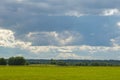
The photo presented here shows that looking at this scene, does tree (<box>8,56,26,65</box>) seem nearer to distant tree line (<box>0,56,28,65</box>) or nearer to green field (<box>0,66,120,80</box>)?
distant tree line (<box>0,56,28,65</box>)

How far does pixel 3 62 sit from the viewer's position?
18238cm

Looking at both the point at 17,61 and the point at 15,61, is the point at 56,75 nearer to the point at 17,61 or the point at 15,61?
the point at 15,61

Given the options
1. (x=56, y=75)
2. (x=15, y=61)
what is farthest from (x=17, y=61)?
(x=56, y=75)

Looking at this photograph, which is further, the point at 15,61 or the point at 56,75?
the point at 15,61

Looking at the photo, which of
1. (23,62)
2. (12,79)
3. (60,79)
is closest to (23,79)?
(12,79)

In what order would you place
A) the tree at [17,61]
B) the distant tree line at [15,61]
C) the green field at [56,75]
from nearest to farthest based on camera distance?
the green field at [56,75] < the distant tree line at [15,61] < the tree at [17,61]

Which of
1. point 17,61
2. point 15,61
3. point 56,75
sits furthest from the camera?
point 17,61

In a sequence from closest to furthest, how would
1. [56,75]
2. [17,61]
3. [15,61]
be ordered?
1. [56,75]
2. [15,61]
3. [17,61]

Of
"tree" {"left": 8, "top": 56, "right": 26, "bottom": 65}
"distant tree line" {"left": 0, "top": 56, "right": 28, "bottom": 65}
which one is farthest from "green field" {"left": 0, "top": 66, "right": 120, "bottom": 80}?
"distant tree line" {"left": 0, "top": 56, "right": 28, "bottom": 65}

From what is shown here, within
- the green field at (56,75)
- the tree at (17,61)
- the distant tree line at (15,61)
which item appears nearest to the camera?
the green field at (56,75)

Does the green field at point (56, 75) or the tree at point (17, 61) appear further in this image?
the tree at point (17, 61)

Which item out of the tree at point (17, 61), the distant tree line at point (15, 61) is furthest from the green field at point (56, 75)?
the distant tree line at point (15, 61)

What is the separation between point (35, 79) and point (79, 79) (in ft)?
24.7

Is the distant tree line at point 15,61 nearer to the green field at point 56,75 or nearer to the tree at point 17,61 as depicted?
the tree at point 17,61
